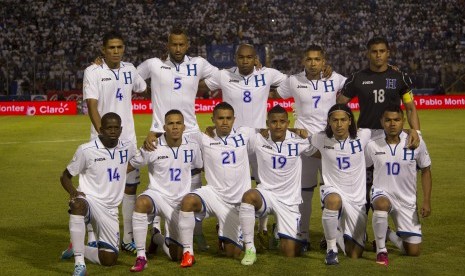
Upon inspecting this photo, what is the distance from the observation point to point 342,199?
8.77 metres

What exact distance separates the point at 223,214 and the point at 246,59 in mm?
1857

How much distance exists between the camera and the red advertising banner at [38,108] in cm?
3056

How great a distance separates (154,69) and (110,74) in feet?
1.87

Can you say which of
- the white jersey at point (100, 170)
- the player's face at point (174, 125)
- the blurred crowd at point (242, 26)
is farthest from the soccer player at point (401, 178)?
the blurred crowd at point (242, 26)

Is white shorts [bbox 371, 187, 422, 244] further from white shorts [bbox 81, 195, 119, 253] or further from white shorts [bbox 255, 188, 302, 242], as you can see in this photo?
white shorts [bbox 81, 195, 119, 253]

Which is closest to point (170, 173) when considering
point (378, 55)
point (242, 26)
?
point (378, 55)

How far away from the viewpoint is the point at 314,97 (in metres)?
9.66

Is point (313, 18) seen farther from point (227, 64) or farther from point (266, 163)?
point (266, 163)

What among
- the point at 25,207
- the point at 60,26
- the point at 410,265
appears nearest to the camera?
the point at 410,265

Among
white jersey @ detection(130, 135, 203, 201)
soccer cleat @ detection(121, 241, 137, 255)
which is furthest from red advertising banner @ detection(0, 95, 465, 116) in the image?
white jersey @ detection(130, 135, 203, 201)

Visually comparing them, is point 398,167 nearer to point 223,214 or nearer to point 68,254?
point 223,214

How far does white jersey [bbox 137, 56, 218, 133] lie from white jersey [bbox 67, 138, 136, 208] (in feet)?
3.96

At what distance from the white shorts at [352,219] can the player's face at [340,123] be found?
1.95ft

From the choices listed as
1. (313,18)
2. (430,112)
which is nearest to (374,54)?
(430,112)
